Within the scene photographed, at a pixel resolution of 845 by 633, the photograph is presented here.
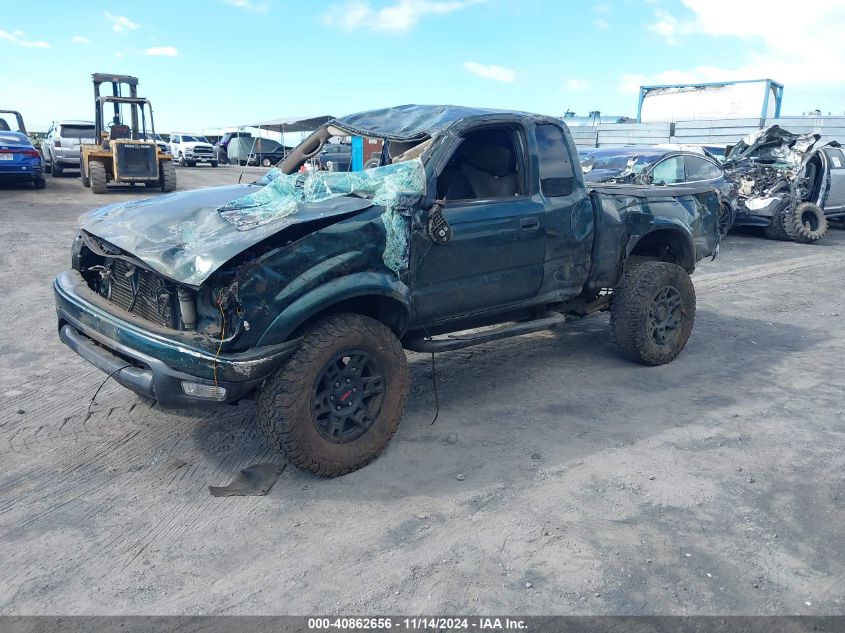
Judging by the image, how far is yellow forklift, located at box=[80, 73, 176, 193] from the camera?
53.8 feet

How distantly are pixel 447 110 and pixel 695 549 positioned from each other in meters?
3.02

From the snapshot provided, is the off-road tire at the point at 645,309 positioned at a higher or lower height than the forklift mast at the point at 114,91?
lower

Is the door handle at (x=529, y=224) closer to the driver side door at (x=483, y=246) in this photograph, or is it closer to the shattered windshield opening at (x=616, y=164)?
the driver side door at (x=483, y=246)

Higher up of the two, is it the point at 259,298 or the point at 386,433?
the point at 259,298

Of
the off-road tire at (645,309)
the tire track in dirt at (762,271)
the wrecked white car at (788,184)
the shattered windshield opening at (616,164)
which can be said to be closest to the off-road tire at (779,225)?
the wrecked white car at (788,184)

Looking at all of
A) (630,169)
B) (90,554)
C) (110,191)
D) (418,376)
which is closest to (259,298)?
(90,554)

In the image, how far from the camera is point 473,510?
11.5 feet

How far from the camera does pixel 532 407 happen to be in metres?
4.84

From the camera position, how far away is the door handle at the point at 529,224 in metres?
4.54

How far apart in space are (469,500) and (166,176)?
51.6 ft

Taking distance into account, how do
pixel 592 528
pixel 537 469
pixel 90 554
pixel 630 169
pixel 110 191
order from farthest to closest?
pixel 110 191
pixel 630 169
pixel 537 469
pixel 592 528
pixel 90 554

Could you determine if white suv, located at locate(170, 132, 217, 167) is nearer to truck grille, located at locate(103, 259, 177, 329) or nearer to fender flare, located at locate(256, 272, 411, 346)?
truck grille, located at locate(103, 259, 177, 329)

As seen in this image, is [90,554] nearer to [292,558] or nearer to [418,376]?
[292,558]

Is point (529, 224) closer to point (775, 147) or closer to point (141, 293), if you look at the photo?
point (141, 293)
